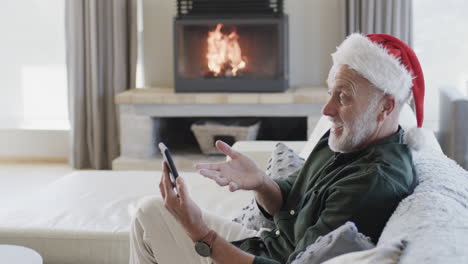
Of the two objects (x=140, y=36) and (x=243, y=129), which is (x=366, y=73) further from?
(x=140, y=36)

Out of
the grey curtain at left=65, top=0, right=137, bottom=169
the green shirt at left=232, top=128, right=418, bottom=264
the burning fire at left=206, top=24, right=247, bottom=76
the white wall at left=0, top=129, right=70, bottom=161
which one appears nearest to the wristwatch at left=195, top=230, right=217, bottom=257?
the green shirt at left=232, top=128, right=418, bottom=264

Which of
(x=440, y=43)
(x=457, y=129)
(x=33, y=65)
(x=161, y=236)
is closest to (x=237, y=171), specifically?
(x=161, y=236)

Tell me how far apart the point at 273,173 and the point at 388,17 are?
8.74 feet

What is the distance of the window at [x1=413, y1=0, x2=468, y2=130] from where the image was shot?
5.40 m

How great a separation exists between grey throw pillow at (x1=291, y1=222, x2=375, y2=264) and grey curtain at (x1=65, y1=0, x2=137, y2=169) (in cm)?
389

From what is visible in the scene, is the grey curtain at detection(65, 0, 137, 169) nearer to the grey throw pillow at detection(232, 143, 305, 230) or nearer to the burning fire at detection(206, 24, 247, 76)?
the burning fire at detection(206, 24, 247, 76)

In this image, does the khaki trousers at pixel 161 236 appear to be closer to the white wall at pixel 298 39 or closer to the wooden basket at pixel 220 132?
the wooden basket at pixel 220 132

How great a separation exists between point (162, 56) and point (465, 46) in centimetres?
206

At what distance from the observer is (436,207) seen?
163 centimetres

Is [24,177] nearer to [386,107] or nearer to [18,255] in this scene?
[18,255]

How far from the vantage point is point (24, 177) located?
208 inches

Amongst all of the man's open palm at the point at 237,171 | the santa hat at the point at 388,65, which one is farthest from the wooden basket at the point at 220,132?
the santa hat at the point at 388,65

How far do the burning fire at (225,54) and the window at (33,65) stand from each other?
4.26 ft

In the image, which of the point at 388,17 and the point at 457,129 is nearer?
the point at 457,129
